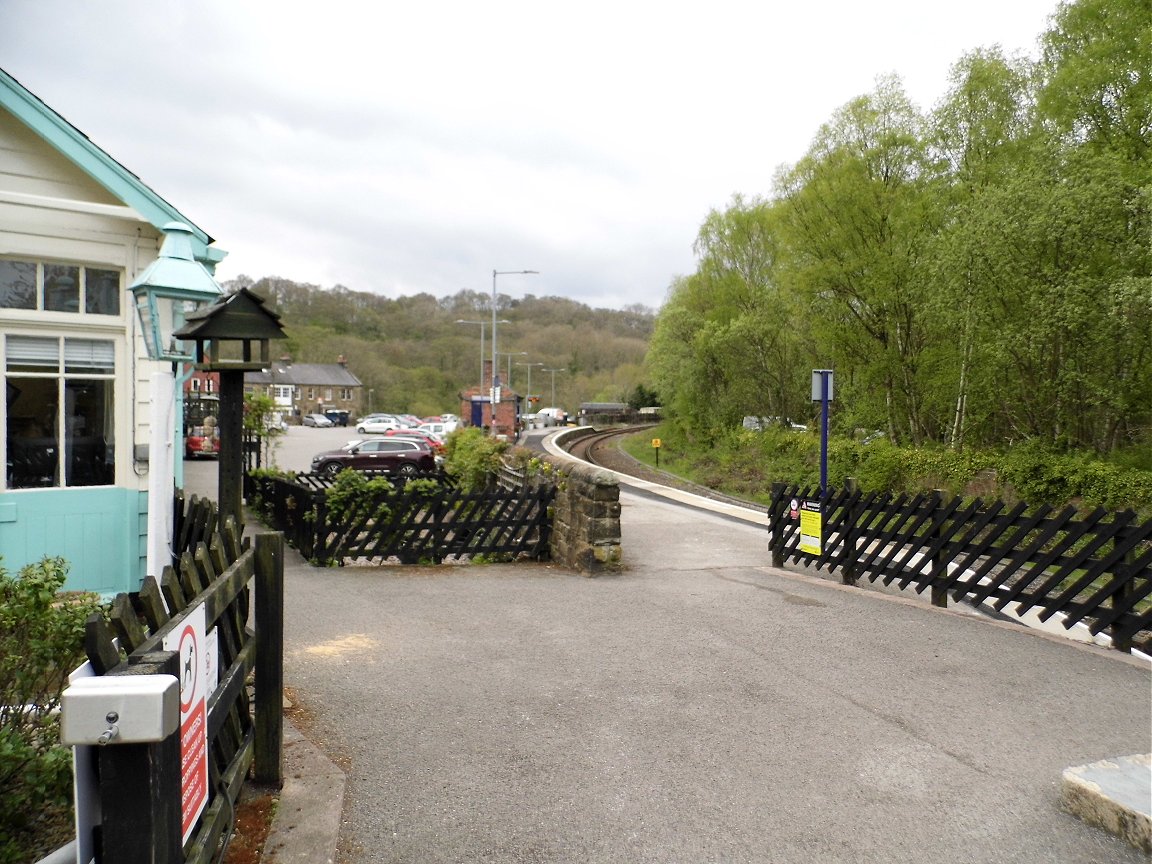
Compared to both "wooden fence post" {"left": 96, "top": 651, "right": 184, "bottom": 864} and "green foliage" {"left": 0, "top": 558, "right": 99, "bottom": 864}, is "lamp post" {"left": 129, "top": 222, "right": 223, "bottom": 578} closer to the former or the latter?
"green foliage" {"left": 0, "top": 558, "right": 99, "bottom": 864}

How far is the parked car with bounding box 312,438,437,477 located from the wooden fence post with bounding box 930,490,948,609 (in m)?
19.5

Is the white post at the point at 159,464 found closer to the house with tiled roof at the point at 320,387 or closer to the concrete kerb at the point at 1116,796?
the concrete kerb at the point at 1116,796

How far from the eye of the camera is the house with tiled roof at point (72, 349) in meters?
7.13

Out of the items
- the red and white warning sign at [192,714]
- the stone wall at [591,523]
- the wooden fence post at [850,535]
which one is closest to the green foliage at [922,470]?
the wooden fence post at [850,535]

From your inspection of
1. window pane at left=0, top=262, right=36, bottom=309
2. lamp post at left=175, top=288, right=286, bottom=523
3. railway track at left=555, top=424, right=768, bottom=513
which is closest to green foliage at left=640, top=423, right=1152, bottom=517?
railway track at left=555, top=424, right=768, bottom=513

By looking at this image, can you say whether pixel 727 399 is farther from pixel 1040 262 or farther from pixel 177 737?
pixel 177 737

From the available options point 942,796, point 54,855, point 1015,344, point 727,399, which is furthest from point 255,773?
point 727,399

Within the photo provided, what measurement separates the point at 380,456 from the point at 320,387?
83530 mm

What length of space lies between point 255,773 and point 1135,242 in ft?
69.4

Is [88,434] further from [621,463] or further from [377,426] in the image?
[377,426]

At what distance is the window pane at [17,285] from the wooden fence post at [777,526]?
8.86 meters

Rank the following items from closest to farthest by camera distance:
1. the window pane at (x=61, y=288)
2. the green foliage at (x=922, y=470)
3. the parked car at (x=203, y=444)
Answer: the window pane at (x=61, y=288)
the green foliage at (x=922, y=470)
the parked car at (x=203, y=444)

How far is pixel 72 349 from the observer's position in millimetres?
7508

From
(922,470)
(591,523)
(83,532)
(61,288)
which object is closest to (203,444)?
(83,532)
